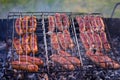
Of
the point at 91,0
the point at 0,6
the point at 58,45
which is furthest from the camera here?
the point at 91,0

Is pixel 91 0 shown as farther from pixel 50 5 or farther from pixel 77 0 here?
pixel 50 5

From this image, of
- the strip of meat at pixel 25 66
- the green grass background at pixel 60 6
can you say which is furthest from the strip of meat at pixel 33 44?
the green grass background at pixel 60 6

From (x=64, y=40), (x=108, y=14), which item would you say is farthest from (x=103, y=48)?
(x=108, y=14)

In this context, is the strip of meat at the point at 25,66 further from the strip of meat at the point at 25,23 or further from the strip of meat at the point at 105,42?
the strip of meat at the point at 105,42

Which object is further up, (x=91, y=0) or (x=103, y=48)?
(x=91, y=0)

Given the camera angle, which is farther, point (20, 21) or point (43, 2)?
point (43, 2)

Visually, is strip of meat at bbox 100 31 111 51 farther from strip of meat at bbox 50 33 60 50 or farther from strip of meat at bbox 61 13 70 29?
strip of meat at bbox 50 33 60 50
